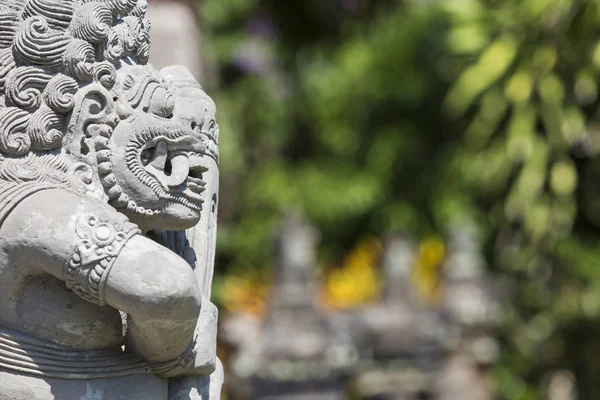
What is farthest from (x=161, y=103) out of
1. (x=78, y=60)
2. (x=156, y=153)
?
(x=78, y=60)

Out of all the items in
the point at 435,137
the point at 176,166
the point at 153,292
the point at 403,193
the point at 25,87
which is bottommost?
the point at 153,292

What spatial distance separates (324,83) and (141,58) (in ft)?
45.6

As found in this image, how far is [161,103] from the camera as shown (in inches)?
107

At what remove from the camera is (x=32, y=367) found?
2.62 meters

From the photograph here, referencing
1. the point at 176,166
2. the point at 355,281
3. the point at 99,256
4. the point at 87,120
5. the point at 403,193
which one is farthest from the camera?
the point at 403,193

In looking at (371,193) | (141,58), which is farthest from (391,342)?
(141,58)

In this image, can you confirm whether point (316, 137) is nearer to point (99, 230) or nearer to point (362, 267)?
point (362, 267)

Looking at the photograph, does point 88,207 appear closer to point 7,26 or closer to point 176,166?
point 176,166

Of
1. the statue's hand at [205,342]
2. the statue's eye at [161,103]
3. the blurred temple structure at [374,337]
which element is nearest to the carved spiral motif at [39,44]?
the statue's eye at [161,103]

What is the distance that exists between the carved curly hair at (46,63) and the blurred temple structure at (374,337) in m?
6.88

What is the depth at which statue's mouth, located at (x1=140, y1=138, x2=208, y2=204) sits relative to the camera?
271cm

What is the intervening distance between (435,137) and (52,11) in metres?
14.3

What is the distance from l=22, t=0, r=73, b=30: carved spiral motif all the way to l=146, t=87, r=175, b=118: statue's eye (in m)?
0.26


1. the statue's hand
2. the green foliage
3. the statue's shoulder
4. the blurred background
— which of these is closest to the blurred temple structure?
the blurred background
